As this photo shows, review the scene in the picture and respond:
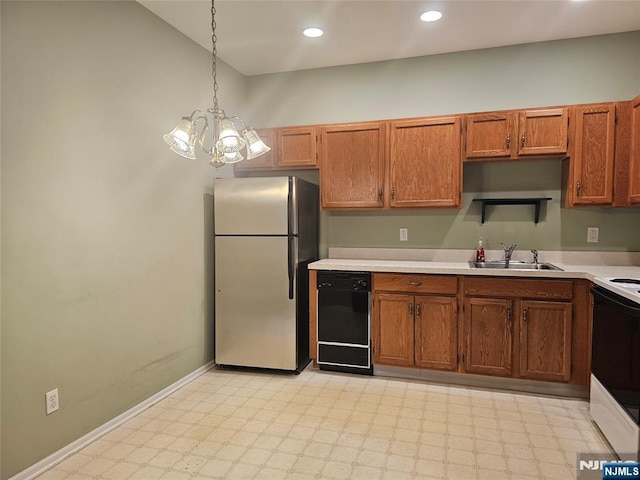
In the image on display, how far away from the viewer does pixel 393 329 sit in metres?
3.30

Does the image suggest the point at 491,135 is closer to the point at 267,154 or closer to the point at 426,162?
the point at 426,162

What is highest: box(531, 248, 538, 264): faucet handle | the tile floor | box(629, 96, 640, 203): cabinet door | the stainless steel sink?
box(629, 96, 640, 203): cabinet door

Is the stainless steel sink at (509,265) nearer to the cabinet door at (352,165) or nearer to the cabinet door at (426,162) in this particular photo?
the cabinet door at (426,162)

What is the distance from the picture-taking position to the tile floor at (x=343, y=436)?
2.14 m

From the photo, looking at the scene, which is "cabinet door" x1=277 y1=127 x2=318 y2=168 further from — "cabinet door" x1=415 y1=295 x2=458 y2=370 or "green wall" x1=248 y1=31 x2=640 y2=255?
"cabinet door" x1=415 y1=295 x2=458 y2=370

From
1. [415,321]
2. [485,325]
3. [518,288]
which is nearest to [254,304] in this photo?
[415,321]

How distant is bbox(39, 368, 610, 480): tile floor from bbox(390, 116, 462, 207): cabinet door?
5.03 feet

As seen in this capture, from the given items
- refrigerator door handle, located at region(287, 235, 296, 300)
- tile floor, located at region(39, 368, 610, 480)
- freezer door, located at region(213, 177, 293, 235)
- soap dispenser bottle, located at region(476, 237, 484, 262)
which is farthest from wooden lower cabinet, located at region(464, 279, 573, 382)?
freezer door, located at region(213, 177, 293, 235)

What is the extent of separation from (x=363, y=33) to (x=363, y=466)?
301 centimetres

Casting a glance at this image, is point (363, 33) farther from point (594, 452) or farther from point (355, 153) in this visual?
point (594, 452)

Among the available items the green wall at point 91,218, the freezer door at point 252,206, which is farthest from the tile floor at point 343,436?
the freezer door at point 252,206

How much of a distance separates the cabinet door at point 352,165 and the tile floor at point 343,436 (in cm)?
157

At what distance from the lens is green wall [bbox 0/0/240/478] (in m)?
2.02

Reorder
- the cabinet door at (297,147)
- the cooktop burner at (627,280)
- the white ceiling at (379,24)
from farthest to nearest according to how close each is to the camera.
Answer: the cabinet door at (297,147), the white ceiling at (379,24), the cooktop burner at (627,280)
